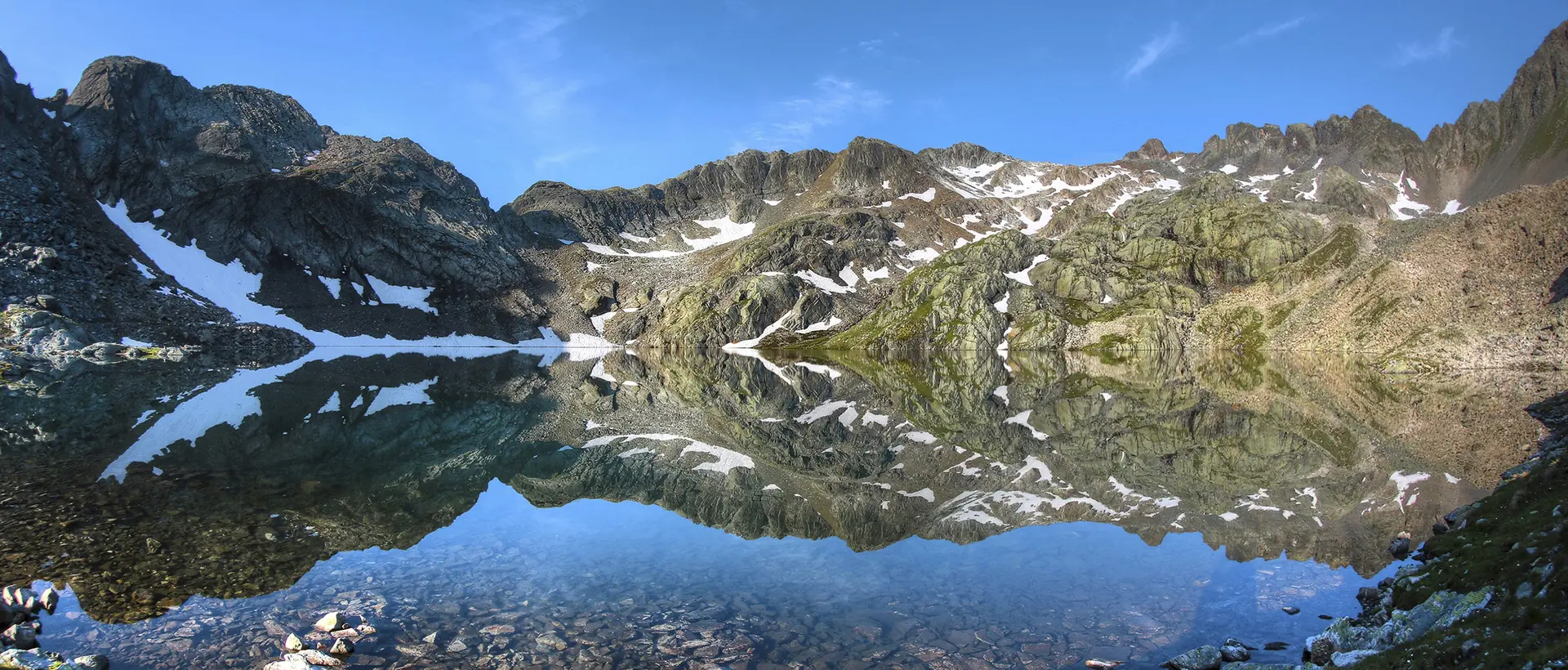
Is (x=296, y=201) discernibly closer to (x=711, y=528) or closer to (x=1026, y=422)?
(x=1026, y=422)

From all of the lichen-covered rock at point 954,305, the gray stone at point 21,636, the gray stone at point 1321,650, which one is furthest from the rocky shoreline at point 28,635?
the lichen-covered rock at point 954,305

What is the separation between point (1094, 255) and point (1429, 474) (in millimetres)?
153359

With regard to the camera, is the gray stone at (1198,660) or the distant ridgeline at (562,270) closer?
the gray stone at (1198,660)

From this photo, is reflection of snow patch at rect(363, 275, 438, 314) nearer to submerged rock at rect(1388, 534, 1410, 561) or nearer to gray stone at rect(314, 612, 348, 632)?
gray stone at rect(314, 612, 348, 632)

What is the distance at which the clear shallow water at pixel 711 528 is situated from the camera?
12.4 meters

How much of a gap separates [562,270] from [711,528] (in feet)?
583

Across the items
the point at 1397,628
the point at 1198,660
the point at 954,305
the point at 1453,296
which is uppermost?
the point at 954,305

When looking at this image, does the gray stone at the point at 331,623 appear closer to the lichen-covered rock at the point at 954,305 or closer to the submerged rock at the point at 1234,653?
the submerged rock at the point at 1234,653

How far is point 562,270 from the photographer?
611 feet

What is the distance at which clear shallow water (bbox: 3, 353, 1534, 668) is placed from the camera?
12352mm

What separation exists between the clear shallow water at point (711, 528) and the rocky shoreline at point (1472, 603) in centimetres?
99

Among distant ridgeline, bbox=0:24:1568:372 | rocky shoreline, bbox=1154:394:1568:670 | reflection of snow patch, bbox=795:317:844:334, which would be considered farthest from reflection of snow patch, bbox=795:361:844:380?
rocky shoreline, bbox=1154:394:1568:670

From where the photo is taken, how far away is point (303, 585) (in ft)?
46.2

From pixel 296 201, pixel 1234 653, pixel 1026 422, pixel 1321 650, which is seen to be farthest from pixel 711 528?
pixel 296 201
